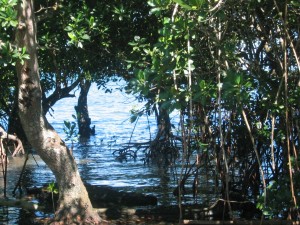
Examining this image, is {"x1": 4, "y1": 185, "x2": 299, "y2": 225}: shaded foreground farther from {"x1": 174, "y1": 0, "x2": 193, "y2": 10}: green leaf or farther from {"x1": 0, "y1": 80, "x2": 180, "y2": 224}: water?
{"x1": 174, "y1": 0, "x2": 193, "y2": 10}: green leaf

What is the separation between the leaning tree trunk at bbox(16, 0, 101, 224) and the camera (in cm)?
767

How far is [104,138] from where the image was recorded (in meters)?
22.0

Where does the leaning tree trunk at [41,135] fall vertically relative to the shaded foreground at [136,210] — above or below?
above

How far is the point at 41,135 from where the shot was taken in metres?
8.07

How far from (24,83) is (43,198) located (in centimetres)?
308

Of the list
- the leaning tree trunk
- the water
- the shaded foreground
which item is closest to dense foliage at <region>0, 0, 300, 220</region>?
the leaning tree trunk

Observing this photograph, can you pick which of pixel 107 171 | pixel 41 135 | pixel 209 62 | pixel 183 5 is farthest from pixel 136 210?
pixel 107 171

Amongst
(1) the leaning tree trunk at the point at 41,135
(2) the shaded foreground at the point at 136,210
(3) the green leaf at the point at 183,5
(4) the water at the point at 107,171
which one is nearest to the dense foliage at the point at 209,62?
(3) the green leaf at the point at 183,5

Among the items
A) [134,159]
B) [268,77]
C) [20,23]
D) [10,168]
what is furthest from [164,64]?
[10,168]

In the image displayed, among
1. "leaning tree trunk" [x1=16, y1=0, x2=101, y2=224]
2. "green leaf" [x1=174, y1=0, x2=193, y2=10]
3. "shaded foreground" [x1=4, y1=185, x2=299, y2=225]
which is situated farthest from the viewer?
"shaded foreground" [x1=4, y1=185, x2=299, y2=225]

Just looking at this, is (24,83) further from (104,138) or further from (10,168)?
(104,138)

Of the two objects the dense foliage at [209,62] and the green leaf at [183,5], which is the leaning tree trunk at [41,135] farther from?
the green leaf at [183,5]

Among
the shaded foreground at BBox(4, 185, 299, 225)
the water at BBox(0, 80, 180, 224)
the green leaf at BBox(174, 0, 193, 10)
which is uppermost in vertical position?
the green leaf at BBox(174, 0, 193, 10)

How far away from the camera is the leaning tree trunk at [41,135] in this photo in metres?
7.67
